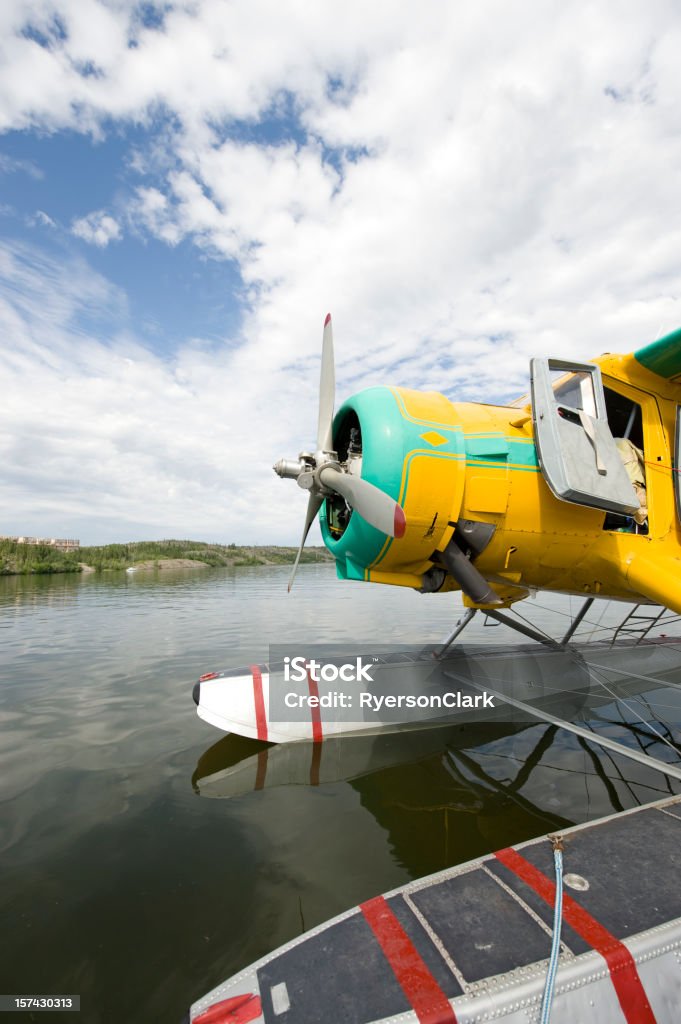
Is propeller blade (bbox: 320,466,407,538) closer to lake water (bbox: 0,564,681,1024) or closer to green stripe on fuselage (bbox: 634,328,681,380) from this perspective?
lake water (bbox: 0,564,681,1024)

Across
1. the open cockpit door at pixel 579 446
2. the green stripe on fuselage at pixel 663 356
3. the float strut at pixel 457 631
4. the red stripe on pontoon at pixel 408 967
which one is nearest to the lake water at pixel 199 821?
the red stripe on pontoon at pixel 408 967

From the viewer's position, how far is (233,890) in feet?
12.4

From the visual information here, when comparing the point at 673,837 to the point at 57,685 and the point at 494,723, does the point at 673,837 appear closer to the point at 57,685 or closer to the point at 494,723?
the point at 494,723

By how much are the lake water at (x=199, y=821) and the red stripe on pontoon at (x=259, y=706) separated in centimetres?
26

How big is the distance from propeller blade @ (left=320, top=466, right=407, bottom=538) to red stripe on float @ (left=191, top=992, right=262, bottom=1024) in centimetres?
323

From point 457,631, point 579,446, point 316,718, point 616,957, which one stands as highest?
point 579,446

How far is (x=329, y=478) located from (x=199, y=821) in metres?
3.64

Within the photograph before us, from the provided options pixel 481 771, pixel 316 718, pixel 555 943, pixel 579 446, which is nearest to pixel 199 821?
pixel 316 718

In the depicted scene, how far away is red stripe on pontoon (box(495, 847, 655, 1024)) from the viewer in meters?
2.36

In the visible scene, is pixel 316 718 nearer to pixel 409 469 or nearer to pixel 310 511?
pixel 310 511

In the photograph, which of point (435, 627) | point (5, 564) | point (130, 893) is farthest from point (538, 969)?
point (5, 564)

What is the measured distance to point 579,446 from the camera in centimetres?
467

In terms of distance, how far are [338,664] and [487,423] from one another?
426 centimetres

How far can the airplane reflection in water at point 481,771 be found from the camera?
470 cm
